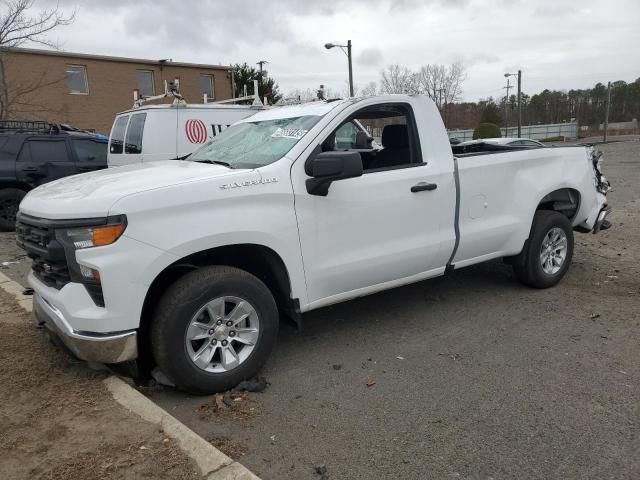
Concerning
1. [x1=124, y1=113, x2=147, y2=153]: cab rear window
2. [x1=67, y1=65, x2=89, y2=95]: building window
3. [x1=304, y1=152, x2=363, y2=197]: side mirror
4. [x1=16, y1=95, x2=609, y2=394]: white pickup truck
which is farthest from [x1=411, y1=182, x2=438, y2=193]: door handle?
[x1=67, y1=65, x2=89, y2=95]: building window

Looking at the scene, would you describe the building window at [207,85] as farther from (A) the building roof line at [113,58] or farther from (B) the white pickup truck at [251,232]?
(B) the white pickup truck at [251,232]

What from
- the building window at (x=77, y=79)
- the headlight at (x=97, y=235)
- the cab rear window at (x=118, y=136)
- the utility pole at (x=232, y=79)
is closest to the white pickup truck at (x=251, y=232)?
the headlight at (x=97, y=235)

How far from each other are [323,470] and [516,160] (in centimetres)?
351

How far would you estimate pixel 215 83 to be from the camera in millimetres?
29469

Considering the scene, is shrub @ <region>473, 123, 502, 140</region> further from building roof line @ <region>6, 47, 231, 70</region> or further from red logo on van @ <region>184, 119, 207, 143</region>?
red logo on van @ <region>184, 119, 207, 143</region>

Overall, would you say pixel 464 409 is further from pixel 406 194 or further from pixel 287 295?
pixel 406 194

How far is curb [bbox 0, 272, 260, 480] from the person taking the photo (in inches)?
101

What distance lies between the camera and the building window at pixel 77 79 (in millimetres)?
25484

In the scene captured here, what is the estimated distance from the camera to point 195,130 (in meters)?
10.6

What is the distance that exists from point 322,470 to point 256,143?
2.51m

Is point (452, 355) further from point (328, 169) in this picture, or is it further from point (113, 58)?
point (113, 58)

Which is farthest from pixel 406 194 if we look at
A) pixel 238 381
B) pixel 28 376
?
pixel 28 376

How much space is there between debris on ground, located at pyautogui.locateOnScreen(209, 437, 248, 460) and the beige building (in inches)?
924

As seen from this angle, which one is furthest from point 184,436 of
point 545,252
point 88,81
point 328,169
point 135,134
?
point 88,81
